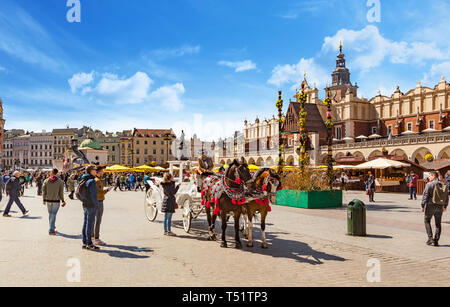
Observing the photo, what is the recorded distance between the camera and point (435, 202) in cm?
905

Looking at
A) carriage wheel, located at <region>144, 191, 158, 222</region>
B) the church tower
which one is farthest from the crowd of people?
the church tower

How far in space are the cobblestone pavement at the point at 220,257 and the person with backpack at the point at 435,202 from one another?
1.21 feet

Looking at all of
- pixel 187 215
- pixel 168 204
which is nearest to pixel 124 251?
pixel 168 204

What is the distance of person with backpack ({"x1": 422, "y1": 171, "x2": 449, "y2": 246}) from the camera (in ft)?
29.6

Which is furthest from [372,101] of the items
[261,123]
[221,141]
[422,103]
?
[221,141]

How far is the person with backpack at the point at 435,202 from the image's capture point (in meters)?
9.02

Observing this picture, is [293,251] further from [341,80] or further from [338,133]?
[341,80]

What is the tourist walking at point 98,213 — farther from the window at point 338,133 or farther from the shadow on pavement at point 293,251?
the window at point 338,133

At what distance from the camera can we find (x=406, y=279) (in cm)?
613

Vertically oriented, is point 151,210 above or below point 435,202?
below

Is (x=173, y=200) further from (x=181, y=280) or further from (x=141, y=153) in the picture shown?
(x=141, y=153)

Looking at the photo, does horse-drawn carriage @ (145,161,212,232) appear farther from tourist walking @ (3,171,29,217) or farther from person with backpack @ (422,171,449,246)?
person with backpack @ (422,171,449,246)

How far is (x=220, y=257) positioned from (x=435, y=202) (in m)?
5.39
